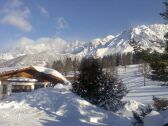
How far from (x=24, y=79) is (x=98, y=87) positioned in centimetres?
1929

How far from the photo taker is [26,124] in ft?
67.3

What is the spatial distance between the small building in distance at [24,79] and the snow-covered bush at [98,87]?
54.9ft

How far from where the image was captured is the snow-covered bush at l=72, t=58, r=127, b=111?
30.2 metres

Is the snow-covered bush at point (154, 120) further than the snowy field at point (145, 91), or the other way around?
the snowy field at point (145, 91)

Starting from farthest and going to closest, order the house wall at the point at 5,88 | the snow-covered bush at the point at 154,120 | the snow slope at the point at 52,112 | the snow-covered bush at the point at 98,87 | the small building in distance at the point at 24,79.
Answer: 1. the small building in distance at the point at 24,79
2. the house wall at the point at 5,88
3. the snow-covered bush at the point at 98,87
4. the snow slope at the point at 52,112
5. the snow-covered bush at the point at 154,120

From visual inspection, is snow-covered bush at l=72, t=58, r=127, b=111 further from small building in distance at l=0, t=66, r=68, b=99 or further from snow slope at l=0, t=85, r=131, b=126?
small building in distance at l=0, t=66, r=68, b=99

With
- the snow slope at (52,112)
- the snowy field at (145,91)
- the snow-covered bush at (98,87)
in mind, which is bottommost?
the snowy field at (145,91)

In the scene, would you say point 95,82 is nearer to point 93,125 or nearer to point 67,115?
point 67,115

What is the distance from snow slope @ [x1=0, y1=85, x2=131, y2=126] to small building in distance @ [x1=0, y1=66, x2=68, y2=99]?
17.0 meters

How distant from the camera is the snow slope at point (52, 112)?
22.3 m

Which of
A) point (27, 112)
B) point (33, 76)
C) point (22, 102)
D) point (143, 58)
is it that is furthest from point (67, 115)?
point (33, 76)

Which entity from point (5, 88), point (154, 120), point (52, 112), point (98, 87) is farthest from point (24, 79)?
point (154, 120)

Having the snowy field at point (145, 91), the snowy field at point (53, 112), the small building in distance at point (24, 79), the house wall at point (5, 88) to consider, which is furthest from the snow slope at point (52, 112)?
the small building in distance at point (24, 79)

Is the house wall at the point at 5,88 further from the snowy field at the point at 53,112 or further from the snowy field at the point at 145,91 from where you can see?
the snowy field at the point at 145,91
